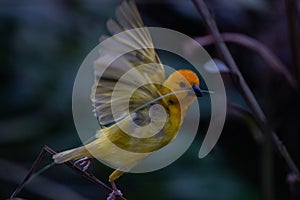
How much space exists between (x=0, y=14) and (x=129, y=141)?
207 centimetres

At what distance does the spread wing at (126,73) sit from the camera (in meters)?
1.74

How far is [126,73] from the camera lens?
5.75ft

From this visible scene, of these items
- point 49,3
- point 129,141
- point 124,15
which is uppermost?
point 49,3

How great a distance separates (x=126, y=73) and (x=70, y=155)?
9.7 inches

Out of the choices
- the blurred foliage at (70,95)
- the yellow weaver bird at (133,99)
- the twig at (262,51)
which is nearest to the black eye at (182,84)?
the yellow weaver bird at (133,99)

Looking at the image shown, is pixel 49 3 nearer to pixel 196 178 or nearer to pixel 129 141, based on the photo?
pixel 196 178

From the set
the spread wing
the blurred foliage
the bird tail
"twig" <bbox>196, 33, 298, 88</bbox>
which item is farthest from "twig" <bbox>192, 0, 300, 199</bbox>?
the blurred foliage

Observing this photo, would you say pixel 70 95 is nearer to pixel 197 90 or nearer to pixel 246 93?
pixel 246 93

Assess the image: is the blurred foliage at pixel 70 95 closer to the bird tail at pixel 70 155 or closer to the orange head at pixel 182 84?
the bird tail at pixel 70 155

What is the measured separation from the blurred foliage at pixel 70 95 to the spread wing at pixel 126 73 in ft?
3.84

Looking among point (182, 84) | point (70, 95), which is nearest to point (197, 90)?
point (182, 84)

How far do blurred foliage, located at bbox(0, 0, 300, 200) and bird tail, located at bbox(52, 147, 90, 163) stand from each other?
1025mm

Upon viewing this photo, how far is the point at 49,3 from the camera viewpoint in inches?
148

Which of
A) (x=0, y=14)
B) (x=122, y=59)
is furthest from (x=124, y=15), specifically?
(x=0, y=14)
